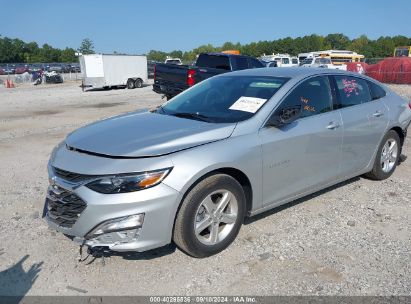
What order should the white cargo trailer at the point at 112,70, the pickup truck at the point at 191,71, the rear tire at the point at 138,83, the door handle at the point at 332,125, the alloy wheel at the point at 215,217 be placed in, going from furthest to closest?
the rear tire at the point at 138,83, the white cargo trailer at the point at 112,70, the pickup truck at the point at 191,71, the door handle at the point at 332,125, the alloy wheel at the point at 215,217

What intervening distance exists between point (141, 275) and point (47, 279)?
754 mm

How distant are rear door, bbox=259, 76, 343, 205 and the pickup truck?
7.78 metres

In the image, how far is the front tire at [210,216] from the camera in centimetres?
321

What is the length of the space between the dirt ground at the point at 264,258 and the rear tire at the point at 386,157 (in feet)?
1.18

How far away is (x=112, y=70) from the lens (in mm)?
24891

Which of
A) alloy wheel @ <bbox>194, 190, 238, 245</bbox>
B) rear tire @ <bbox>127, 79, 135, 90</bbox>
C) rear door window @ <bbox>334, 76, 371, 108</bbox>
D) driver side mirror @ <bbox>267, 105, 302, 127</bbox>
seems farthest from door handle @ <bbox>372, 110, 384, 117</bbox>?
rear tire @ <bbox>127, 79, 135, 90</bbox>

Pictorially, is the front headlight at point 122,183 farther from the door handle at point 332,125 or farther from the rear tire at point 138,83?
the rear tire at point 138,83

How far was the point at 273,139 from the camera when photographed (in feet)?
12.2

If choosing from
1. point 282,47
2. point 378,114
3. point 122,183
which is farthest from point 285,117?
point 282,47

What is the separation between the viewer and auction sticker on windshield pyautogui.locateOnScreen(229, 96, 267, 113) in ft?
12.6

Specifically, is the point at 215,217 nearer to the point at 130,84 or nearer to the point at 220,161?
the point at 220,161

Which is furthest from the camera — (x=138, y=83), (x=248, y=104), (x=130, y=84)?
(x=138, y=83)

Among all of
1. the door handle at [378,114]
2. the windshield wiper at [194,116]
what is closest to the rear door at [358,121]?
the door handle at [378,114]

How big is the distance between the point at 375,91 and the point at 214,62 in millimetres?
9342
